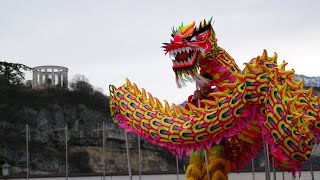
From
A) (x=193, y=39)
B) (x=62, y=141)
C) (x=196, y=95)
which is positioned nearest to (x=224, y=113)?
(x=196, y=95)

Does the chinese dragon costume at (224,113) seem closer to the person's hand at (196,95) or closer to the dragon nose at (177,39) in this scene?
the dragon nose at (177,39)

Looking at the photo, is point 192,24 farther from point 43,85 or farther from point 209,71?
point 43,85

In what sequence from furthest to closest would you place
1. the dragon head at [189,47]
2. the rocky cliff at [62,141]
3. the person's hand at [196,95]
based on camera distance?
the rocky cliff at [62,141] < the person's hand at [196,95] < the dragon head at [189,47]

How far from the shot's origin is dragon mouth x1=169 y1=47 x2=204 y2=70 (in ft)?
28.1

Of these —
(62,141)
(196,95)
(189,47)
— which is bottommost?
(196,95)

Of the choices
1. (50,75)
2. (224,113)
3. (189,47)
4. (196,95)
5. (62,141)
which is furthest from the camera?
(50,75)

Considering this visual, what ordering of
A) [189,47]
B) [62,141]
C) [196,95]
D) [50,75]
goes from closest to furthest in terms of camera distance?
[189,47] < [196,95] < [62,141] < [50,75]

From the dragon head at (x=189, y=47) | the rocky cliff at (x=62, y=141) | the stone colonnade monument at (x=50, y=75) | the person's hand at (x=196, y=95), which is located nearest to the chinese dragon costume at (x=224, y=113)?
the dragon head at (x=189, y=47)

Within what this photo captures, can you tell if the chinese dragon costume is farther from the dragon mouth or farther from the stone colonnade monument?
the stone colonnade monument

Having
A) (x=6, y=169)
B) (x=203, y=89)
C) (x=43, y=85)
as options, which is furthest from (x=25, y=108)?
(x=203, y=89)

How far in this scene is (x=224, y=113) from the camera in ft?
25.4

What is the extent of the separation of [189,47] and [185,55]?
0.16 meters

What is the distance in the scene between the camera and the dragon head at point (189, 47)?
8.57 m

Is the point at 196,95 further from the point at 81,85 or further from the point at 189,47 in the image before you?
the point at 81,85
